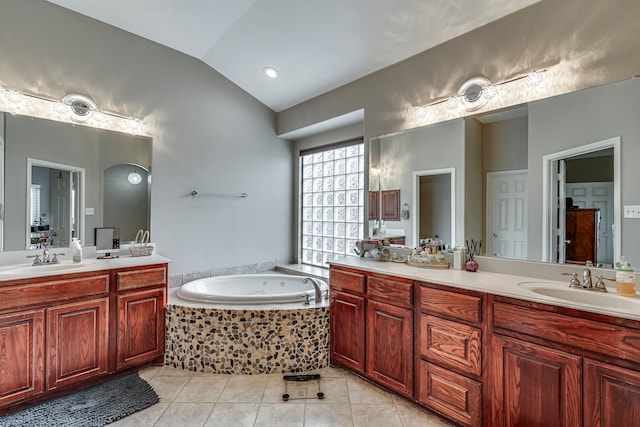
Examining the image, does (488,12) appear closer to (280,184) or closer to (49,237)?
(280,184)

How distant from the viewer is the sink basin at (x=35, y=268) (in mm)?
2123

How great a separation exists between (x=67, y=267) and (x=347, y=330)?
2173 millimetres

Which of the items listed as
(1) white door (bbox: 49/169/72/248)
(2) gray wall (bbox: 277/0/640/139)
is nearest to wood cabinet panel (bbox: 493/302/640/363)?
(2) gray wall (bbox: 277/0/640/139)

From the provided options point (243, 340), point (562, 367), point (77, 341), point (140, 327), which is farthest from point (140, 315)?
point (562, 367)

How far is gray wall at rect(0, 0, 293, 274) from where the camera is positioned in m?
2.59

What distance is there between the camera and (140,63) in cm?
311

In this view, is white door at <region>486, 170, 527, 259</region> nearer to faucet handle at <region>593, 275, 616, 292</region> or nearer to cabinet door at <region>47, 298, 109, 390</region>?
faucet handle at <region>593, 275, 616, 292</region>

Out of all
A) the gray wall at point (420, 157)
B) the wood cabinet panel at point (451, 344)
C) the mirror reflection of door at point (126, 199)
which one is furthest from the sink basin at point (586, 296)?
the mirror reflection of door at point (126, 199)

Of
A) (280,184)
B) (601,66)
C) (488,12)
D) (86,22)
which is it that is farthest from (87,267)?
(601,66)

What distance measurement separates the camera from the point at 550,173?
2.03m

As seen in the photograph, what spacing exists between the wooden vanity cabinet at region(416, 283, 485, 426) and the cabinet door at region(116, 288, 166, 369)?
6.78ft

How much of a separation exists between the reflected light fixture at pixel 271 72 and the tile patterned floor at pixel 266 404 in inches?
116

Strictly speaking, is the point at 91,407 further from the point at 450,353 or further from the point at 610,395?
the point at 610,395

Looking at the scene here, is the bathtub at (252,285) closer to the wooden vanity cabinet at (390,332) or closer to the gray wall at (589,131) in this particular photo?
the wooden vanity cabinet at (390,332)
